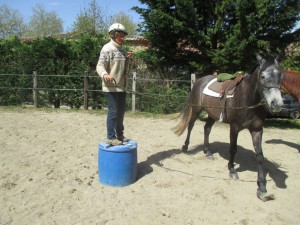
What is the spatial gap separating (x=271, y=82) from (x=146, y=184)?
215 centimetres

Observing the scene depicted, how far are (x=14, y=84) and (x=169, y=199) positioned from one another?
966 cm

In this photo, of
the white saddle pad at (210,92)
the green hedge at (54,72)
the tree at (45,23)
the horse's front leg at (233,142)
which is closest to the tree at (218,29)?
the green hedge at (54,72)

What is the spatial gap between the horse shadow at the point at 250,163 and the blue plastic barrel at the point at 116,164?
201cm

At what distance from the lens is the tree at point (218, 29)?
8008 millimetres

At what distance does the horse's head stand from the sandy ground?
133 cm

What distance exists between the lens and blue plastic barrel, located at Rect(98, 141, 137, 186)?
13.3ft

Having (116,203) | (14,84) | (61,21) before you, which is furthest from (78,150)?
(61,21)

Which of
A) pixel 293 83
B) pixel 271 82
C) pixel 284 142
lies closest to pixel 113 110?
pixel 271 82

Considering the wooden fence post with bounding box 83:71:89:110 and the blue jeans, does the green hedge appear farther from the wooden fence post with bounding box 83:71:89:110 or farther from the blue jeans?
the blue jeans

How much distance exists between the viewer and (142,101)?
1057 centimetres

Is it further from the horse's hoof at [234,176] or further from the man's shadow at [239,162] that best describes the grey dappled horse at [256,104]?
the man's shadow at [239,162]

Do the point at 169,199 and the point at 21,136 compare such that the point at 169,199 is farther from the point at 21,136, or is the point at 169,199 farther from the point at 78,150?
the point at 21,136

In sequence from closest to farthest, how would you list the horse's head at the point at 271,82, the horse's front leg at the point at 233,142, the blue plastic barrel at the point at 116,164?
the horse's head at the point at 271,82 < the blue plastic barrel at the point at 116,164 < the horse's front leg at the point at 233,142

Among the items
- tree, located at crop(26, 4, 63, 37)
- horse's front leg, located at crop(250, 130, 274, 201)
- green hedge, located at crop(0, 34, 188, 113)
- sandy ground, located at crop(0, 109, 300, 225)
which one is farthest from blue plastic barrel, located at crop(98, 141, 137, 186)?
tree, located at crop(26, 4, 63, 37)
